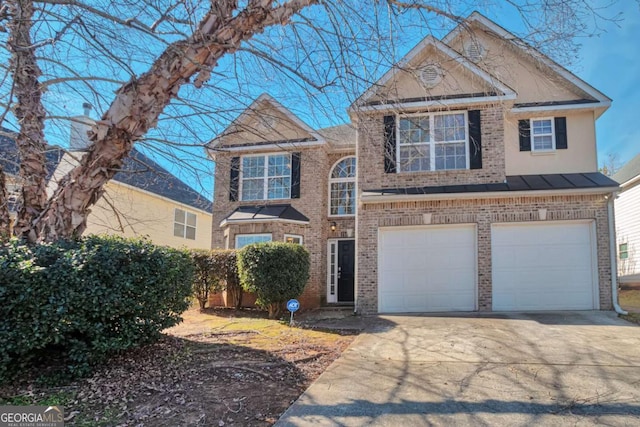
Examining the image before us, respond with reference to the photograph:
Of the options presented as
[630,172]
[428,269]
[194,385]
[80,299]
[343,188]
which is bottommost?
[194,385]

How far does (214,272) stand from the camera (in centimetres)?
1254

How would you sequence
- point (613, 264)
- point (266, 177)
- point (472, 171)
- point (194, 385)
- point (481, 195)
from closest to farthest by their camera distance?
point (194, 385) → point (613, 264) → point (481, 195) → point (472, 171) → point (266, 177)

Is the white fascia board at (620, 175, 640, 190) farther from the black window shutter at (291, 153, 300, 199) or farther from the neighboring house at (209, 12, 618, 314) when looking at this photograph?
the black window shutter at (291, 153, 300, 199)

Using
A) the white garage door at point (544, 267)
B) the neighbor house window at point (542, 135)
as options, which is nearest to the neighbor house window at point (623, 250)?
the neighbor house window at point (542, 135)

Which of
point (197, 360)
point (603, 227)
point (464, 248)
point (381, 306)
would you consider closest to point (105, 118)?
point (197, 360)

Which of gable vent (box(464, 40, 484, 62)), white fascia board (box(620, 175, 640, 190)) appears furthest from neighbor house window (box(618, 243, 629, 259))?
gable vent (box(464, 40, 484, 62))

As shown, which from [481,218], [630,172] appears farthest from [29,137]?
[630,172]

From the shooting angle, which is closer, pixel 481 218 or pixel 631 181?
pixel 481 218

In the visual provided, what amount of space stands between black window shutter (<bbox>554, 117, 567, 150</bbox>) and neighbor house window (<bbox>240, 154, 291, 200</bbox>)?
8.75 m

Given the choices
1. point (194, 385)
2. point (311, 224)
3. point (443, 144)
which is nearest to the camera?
point (194, 385)

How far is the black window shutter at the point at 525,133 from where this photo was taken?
13.0 metres

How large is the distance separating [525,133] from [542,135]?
0.53m

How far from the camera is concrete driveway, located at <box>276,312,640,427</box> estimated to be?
13.3ft

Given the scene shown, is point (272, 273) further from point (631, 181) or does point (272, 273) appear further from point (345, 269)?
point (631, 181)
